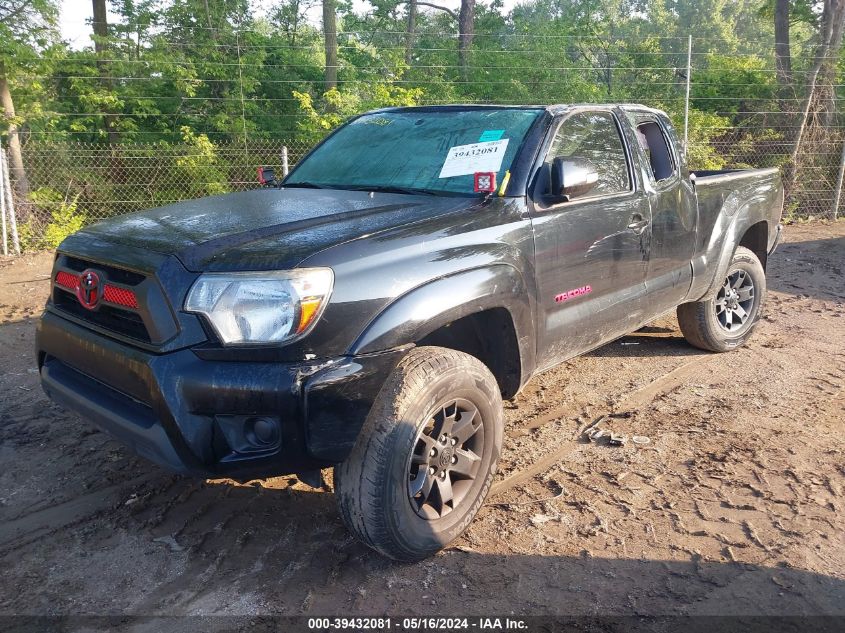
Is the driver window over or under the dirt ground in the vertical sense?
over

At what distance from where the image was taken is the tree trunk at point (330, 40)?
1423cm

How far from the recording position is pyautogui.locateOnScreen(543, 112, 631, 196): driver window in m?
3.73

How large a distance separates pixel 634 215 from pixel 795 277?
5.40 metres

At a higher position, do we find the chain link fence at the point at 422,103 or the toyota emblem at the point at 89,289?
the chain link fence at the point at 422,103

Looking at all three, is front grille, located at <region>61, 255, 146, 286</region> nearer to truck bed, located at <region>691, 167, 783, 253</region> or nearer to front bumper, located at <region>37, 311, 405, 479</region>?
front bumper, located at <region>37, 311, 405, 479</region>

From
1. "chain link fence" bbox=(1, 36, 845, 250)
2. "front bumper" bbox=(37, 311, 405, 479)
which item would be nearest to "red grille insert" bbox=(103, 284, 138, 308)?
"front bumper" bbox=(37, 311, 405, 479)

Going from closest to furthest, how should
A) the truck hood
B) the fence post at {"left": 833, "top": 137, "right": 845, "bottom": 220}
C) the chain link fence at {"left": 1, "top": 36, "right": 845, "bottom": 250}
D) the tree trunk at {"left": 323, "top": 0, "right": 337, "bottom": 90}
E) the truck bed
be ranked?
the truck hood
the truck bed
the chain link fence at {"left": 1, "top": 36, "right": 845, "bottom": 250}
the fence post at {"left": 833, "top": 137, "right": 845, "bottom": 220}
the tree trunk at {"left": 323, "top": 0, "right": 337, "bottom": 90}

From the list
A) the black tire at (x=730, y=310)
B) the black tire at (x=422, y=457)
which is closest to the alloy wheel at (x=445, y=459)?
the black tire at (x=422, y=457)

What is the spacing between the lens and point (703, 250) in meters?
4.73

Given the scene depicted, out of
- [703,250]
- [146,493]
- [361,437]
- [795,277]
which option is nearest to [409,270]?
[361,437]

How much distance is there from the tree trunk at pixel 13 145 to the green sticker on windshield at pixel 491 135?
372 inches

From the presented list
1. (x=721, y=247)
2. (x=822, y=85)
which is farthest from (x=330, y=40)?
(x=721, y=247)

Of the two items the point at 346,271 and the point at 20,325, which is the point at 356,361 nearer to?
the point at 346,271

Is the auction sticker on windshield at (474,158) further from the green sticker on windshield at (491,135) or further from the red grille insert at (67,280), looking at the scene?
the red grille insert at (67,280)
